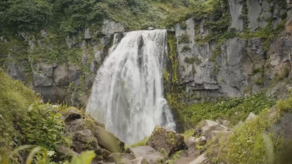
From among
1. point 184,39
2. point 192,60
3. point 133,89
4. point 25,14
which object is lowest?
point 133,89

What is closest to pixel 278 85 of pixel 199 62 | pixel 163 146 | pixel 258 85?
pixel 258 85

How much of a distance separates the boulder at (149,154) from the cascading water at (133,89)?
775 centimetres

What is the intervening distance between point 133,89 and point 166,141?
933cm

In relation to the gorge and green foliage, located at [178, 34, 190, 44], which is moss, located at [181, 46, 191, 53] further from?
green foliage, located at [178, 34, 190, 44]

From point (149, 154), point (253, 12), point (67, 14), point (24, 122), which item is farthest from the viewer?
point (67, 14)

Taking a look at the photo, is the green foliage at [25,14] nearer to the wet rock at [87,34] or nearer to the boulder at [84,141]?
the wet rock at [87,34]

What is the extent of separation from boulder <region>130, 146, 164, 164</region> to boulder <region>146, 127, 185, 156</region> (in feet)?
1.20

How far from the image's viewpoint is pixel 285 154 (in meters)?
0.59

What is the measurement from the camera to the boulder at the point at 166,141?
880cm

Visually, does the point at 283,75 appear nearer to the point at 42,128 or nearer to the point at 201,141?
the point at 201,141

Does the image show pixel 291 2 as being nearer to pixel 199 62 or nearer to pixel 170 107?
pixel 199 62

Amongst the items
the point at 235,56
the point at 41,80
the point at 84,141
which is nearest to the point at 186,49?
the point at 235,56

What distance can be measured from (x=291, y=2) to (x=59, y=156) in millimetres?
13983

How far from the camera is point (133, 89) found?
18.0 m
